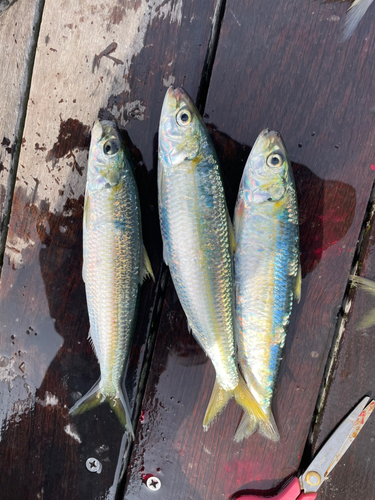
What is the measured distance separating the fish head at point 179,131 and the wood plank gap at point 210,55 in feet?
0.78

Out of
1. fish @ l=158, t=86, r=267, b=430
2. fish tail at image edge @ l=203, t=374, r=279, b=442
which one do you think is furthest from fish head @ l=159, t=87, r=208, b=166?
fish tail at image edge @ l=203, t=374, r=279, b=442

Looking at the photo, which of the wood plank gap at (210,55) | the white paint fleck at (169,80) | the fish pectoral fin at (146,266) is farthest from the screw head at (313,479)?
the white paint fleck at (169,80)

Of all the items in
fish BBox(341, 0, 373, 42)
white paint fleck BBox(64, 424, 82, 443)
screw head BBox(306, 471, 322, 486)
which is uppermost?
fish BBox(341, 0, 373, 42)

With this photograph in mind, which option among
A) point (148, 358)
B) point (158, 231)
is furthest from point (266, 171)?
point (148, 358)

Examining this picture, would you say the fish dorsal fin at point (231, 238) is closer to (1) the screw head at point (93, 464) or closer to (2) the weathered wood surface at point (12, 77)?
(2) the weathered wood surface at point (12, 77)

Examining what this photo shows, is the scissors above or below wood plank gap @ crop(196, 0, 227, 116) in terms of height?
below

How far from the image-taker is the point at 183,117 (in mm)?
1777

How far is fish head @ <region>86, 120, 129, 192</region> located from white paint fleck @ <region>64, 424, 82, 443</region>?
170cm

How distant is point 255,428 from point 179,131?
6.70 feet

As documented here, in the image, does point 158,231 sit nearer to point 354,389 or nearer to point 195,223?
point 195,223

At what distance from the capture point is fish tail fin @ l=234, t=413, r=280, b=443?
2002mm

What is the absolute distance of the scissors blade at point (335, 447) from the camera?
1.97m

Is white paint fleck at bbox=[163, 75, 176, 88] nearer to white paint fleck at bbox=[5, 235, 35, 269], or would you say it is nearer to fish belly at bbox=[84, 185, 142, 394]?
fish belly at bbox=[84, 185, 142, 394]

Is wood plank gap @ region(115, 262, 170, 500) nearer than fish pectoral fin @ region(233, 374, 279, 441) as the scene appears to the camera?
No
